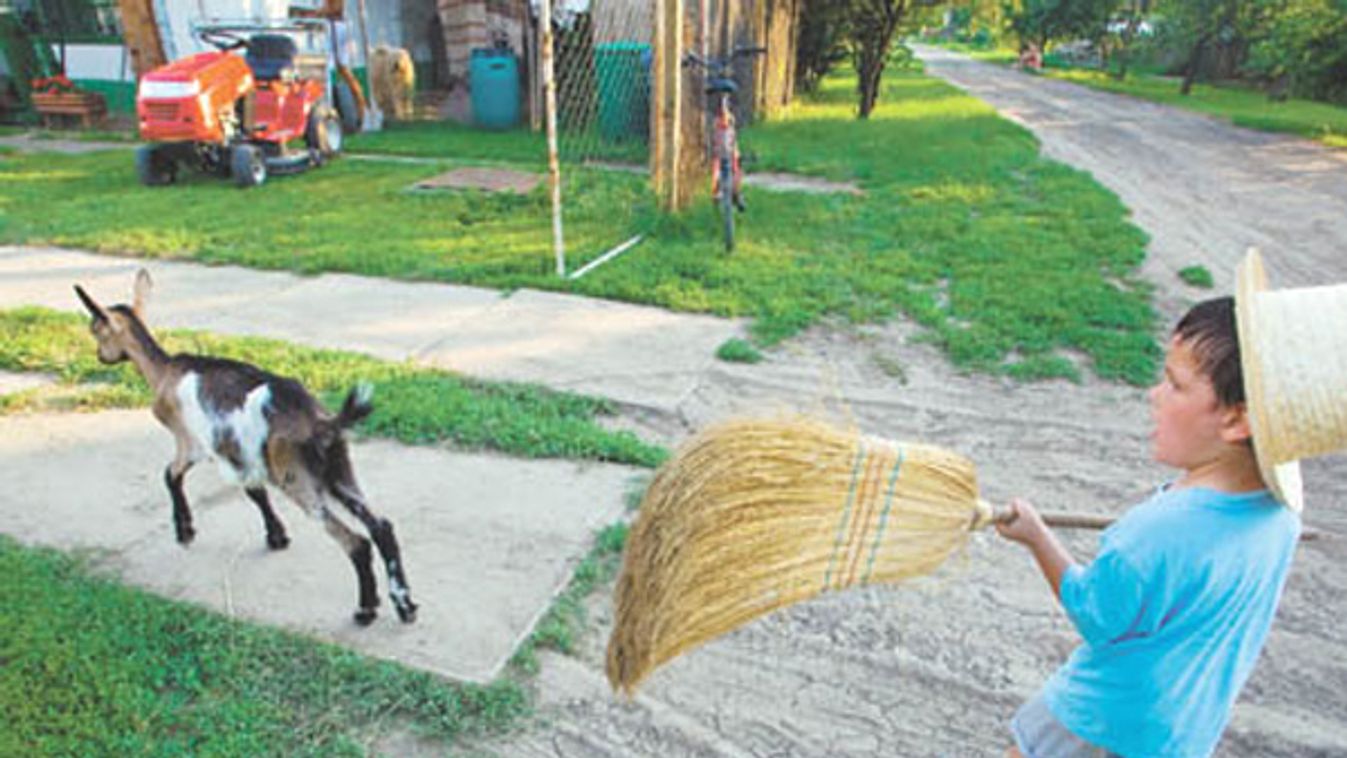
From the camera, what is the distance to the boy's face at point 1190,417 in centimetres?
140

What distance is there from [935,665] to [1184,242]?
237 inches

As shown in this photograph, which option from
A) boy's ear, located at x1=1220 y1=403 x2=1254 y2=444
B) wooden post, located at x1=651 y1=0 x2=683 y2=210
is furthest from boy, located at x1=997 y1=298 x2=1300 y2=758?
wooden post, located at x1=651 y1=0 x2=683 y2=210

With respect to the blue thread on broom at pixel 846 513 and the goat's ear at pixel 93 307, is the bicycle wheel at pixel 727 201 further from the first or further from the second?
the blue thread on broom at pixel 846 513

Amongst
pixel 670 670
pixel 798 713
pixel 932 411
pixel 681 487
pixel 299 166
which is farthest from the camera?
pixel 299 166

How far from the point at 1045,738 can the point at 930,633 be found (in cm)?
110

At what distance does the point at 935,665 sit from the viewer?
2652mm

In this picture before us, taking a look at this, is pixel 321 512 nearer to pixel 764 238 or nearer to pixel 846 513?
pixel 846 513

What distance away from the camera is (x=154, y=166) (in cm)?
911

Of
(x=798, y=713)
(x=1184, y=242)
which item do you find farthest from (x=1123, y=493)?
(x=1184, y=242)

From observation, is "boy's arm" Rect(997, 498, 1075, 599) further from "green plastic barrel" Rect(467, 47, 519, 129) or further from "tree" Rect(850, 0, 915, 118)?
"tree" Rect(850, 0, 915, 118)

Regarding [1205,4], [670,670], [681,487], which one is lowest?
[670,670]

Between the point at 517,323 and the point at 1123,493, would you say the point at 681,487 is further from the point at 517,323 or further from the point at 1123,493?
the point at 517,323

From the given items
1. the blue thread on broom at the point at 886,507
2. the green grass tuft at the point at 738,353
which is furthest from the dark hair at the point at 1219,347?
the green grass tuft at the point at 738,353

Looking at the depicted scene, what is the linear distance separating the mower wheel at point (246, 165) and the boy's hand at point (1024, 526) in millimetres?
9254
